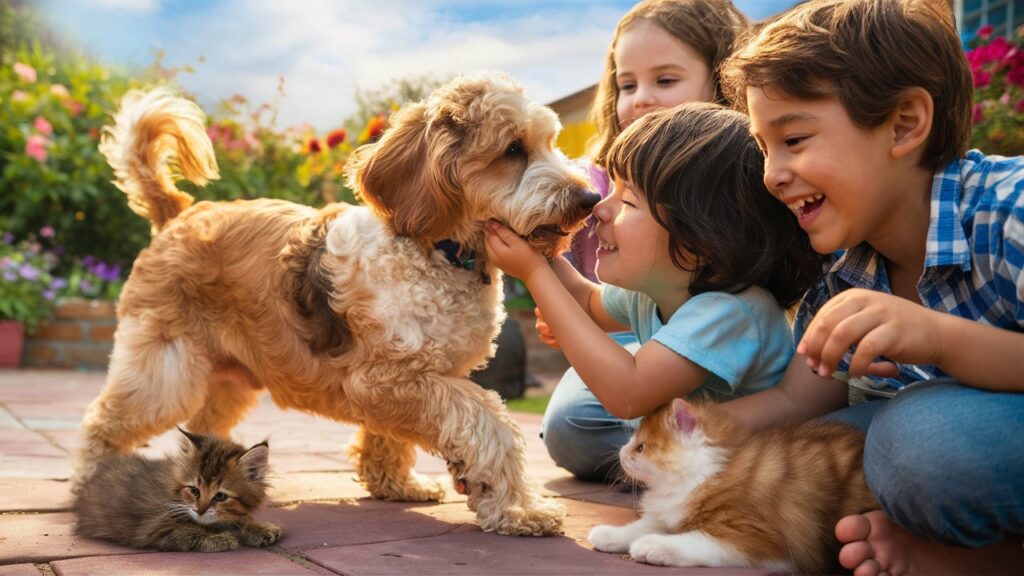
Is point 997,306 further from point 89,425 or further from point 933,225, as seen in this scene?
point 89,425

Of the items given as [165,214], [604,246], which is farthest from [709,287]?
[165,214]

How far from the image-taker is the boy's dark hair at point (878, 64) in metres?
2.48

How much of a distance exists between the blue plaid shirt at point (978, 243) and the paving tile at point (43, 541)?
7.59 ft

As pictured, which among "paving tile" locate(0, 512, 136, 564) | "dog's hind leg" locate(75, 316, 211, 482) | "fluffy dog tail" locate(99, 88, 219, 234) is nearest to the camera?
"paving tile" locate(0, 512, 136, 564)

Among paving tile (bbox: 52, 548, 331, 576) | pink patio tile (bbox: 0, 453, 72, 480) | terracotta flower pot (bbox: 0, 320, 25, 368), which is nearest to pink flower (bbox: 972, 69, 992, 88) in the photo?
paving tile (bbox: 52, 548, 331, 576)

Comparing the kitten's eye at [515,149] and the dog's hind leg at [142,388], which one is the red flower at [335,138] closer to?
the dog's hind leg at [142,388]

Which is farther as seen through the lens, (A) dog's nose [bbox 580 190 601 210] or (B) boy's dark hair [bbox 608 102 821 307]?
(A) dog's nose [bbox 580 190 601 210]

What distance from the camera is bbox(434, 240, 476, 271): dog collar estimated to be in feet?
10.9

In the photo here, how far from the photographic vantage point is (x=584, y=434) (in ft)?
13.4

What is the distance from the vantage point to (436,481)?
3.78m

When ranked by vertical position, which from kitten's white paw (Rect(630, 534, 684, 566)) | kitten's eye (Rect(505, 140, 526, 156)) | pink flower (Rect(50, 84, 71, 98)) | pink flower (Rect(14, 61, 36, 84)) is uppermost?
pink flower (Rect(14, 61, 36, 84))

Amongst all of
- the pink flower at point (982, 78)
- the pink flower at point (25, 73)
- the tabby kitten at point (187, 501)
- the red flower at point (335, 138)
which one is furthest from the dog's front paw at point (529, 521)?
the pink flower at point (25, 73)

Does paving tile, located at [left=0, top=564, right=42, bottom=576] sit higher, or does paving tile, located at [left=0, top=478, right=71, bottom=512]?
paving tile, located at [left=0, top=564, right=42, bottom=576]

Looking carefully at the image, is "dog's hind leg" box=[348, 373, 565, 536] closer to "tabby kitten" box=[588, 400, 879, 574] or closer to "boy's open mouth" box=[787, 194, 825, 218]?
"tabby kitten" box=[588, 400, 879, 574]
